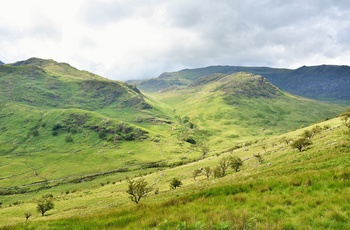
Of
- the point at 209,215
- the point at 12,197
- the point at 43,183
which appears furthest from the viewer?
the point at 43,183

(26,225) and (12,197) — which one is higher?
(26,225)

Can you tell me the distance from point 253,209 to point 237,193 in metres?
3.40

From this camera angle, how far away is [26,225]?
48.6 feet

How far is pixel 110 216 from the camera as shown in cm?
1412

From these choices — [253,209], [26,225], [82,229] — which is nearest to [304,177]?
[253,209]

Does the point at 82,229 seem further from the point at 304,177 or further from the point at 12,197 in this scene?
the point at 12,197

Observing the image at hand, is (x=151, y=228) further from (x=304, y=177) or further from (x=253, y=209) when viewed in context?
(x=304, y=177)

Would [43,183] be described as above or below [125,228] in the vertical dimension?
below

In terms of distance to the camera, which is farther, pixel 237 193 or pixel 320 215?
pixel 237 193

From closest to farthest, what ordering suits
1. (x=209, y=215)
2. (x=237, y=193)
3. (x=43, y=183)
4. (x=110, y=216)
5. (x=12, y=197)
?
(x=209, y=215) < (x=110, y=216) < (x=237, y=193) < (x=12, y=197) < (x=43, y=183)

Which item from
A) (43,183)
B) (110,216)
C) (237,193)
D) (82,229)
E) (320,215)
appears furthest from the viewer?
(43,183)

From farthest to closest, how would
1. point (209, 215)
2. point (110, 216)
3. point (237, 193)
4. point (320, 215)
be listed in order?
point (237, 193), point (110, 216), point (209, 215), point (320, 215)

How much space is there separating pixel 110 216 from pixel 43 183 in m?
209

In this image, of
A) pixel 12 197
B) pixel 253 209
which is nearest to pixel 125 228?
pixel 253 209
